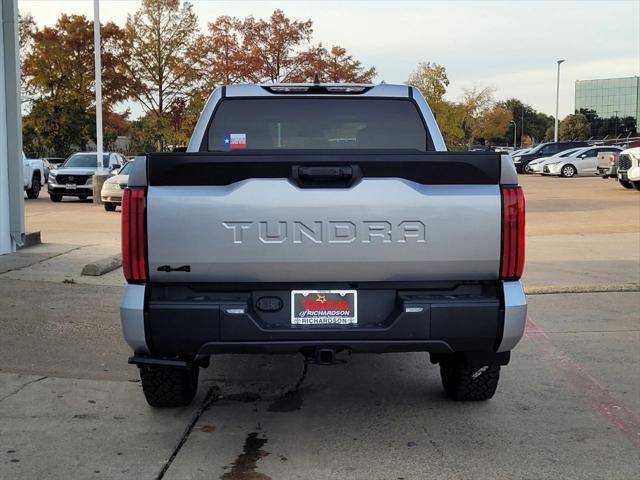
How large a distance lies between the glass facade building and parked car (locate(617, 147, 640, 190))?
8818 centimetres

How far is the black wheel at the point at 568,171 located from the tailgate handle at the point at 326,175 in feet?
120

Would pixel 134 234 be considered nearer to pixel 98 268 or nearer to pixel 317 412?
pixel 317 412

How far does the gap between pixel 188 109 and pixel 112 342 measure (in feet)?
126

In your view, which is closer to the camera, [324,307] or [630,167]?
[324,307]

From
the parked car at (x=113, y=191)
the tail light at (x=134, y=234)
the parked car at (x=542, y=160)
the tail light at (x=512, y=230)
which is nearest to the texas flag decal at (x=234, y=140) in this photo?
the tail light at (x=134, y=234)

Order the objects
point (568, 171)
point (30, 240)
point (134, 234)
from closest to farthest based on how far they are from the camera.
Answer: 1. point (134, 234)
2. point (30, 240)
3. point (568, 171)

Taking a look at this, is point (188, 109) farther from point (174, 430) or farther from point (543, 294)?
point (174, 430)

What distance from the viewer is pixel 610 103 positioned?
119 metres

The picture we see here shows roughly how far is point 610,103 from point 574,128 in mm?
22252

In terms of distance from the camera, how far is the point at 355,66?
44.5 meters

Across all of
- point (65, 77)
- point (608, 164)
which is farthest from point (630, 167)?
point (65, 77)

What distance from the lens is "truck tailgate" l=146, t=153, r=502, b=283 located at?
152 inches

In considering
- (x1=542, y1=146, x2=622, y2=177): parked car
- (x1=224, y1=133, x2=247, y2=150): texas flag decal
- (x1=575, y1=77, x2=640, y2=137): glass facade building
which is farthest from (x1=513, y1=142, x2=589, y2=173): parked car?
(x1=575, y1=77, x2=640, y2=137): glass facade building

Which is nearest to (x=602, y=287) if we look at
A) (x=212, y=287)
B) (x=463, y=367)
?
(x=463, y=367)
